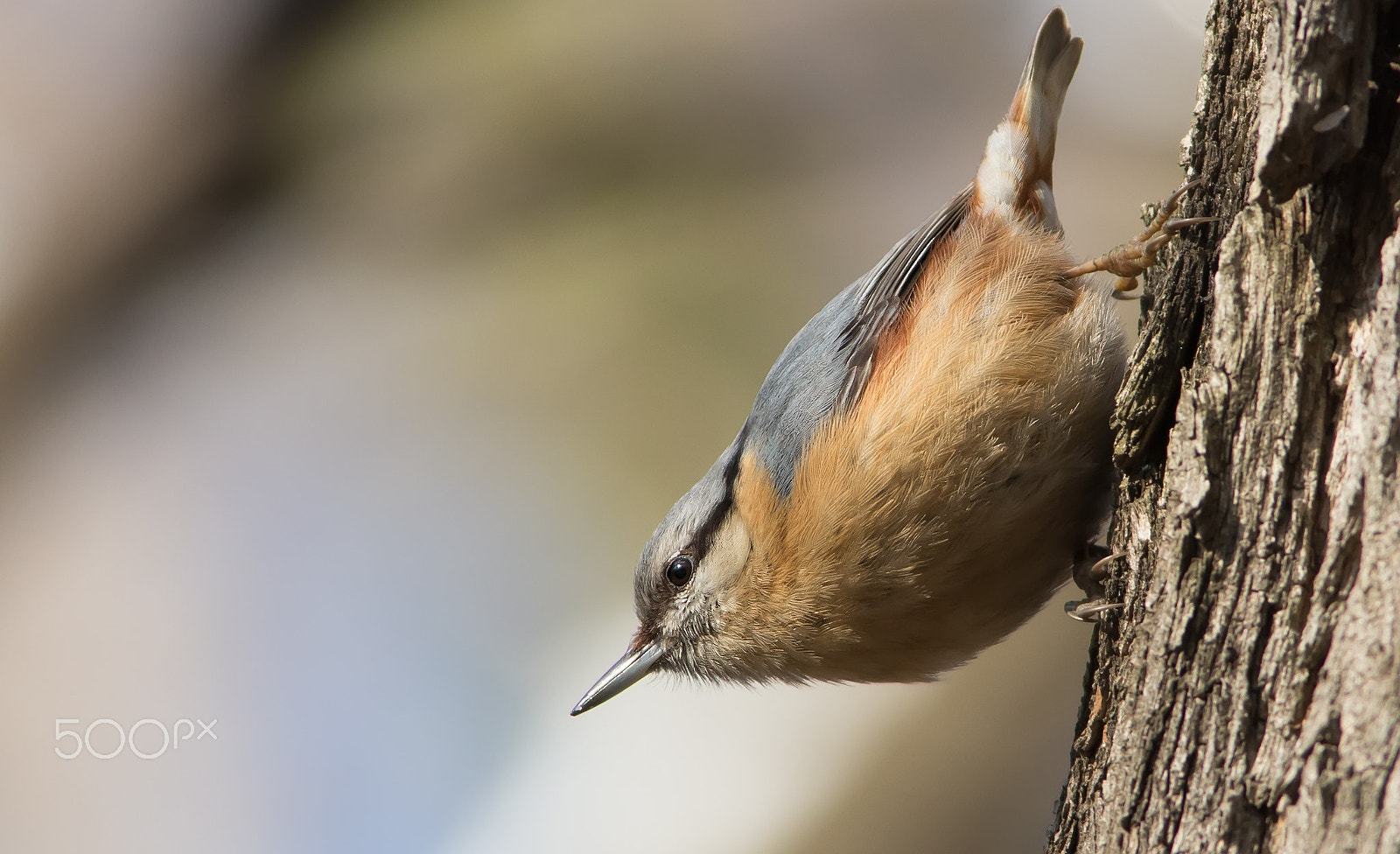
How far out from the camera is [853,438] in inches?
95.3

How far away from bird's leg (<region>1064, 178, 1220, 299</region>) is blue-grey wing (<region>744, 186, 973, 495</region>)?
1.57 ft

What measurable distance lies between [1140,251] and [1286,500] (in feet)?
3.03

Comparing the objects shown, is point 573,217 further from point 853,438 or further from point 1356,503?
point 1356,503

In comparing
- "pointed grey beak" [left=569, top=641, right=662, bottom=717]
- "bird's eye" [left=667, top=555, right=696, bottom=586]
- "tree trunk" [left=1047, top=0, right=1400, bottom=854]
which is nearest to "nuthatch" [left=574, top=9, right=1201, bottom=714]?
"bird's eye" [left=667, top=555, right=696, bottom=586]

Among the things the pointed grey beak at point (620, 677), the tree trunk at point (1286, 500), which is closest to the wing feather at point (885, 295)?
the tree trunk at point (1286, 500)

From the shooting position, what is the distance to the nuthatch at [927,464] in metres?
2.29

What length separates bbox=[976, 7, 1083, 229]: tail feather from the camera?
2.89m

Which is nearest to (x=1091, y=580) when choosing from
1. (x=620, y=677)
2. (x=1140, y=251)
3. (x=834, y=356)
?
(x=1140, y=251)

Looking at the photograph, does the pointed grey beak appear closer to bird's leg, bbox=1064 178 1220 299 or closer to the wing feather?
the wing feather

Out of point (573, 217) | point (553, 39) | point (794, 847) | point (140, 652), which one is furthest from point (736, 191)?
point (140, 652)

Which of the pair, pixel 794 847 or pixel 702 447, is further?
pixel 702 447

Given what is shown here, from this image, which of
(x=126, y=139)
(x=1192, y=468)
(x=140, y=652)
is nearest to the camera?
(x=1192, y=468)

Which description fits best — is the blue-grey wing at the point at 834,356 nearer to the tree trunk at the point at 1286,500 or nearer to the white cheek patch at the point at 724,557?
the white cheek patch at the point at 724,557

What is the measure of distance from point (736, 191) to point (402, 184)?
1726mm
